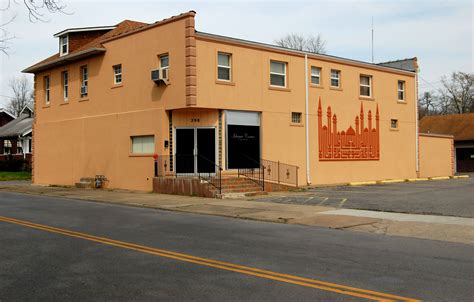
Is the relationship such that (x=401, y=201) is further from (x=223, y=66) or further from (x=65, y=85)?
(x=65, y=85)

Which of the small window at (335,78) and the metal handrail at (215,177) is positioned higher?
the small window at (335,78)

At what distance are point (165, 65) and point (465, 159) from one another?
37266 millimetres

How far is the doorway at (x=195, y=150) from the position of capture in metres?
23.9

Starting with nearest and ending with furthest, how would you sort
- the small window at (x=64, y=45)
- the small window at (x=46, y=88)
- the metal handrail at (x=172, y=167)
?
the metal handrail at (x=172, y=167) → the small window at (x=64, y=45) → the small window at (x=46, y=88)

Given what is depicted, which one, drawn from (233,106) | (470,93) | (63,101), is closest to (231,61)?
(233,106)

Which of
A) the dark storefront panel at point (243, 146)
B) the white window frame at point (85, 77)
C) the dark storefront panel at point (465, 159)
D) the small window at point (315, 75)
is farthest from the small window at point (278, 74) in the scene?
the dark storefront panel at point (465, 159)

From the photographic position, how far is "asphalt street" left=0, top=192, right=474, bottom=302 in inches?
255

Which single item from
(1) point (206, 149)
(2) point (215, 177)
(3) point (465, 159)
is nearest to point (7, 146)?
(1) point (206, 149)

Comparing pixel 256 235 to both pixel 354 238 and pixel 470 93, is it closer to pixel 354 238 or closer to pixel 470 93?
pixel 354 238

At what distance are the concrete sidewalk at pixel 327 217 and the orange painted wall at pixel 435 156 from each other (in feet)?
68.7

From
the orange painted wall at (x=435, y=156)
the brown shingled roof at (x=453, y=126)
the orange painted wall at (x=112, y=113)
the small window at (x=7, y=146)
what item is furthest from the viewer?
the small window at (x=7, y=146)

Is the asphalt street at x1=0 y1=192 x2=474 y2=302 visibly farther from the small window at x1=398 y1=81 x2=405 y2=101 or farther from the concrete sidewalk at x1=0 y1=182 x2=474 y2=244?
the small window at x1=398 y1=81 x2=405 y2=101

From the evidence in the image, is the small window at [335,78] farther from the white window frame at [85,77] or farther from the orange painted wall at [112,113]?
the white window frame at [85,77]

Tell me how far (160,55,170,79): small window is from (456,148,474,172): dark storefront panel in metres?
37.0
